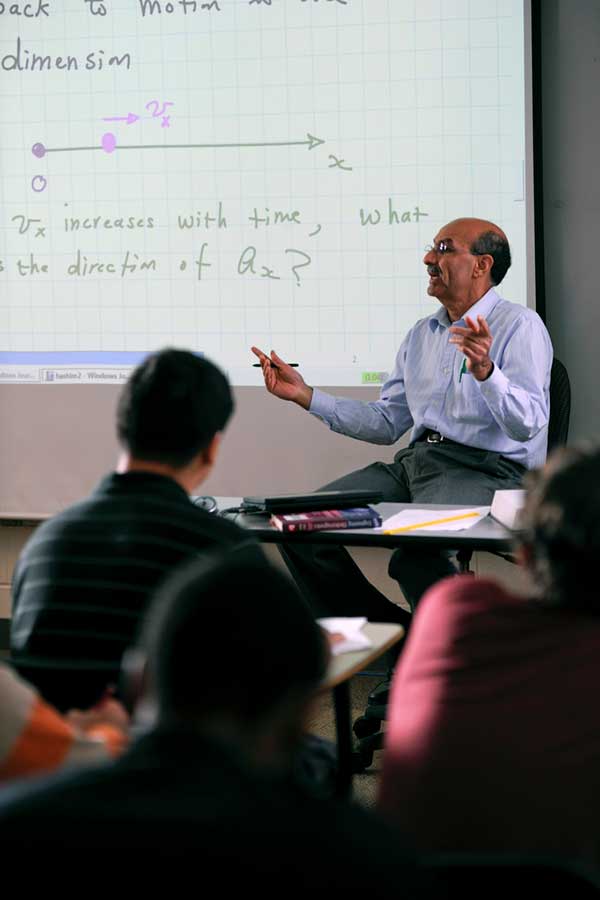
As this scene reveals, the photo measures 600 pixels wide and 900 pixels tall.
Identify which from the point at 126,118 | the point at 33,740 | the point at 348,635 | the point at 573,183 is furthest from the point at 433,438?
the point at 33,740

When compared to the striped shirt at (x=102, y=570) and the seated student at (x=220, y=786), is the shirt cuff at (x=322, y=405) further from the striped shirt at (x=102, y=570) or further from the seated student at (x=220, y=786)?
the seated student at (x=220, y=786)

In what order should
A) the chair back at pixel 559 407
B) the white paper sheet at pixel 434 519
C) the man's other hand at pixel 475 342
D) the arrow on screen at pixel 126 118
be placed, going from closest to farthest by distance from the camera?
1. the white paper sheet at pixel 434 519
2. the man's other hand at pixel 475 342
3. the chair back at pixel 559 407
4. the arrow on screen at pixel 126 118

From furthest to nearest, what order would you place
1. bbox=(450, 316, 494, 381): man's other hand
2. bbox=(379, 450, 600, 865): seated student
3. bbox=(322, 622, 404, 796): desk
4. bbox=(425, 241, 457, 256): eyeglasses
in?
bbox=(425, 241, 457, 256): eyeglasses → bbox=(450, 316, 494, 381): man's other hand → bbox=(322, 622, 404, 796): desk → bbox=(379, 450, 600, 865): seated student

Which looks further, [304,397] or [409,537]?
[304,397]

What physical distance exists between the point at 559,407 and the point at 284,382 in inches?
32.4

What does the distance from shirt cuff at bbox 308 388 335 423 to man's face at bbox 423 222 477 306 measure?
1.48 ft

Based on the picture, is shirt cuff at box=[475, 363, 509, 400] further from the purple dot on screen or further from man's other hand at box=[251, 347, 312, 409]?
the purple dot on screen

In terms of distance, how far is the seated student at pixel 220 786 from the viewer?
0.77 m

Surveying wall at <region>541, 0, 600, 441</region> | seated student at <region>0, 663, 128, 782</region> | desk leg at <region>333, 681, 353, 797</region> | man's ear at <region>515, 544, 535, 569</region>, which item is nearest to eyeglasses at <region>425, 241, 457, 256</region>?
wall at <region>541, 0, 600, 441</region>

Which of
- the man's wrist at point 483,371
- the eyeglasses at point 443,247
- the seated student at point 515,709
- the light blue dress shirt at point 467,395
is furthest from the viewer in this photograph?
the eyeglasses at point 443,247

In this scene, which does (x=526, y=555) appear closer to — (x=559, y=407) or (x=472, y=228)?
(x=559, y=407)

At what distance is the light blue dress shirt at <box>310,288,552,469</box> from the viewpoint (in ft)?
11.1

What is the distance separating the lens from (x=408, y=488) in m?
3.63

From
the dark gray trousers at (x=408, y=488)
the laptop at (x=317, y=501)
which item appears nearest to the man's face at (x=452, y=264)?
the dark gray trousers at (x=408, y=488)
